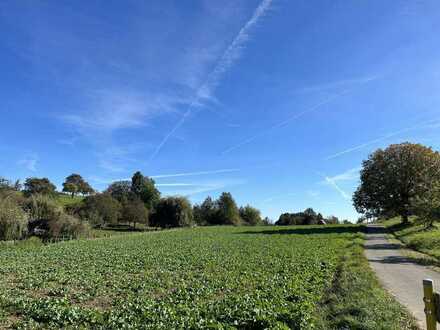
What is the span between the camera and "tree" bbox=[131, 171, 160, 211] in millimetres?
118812

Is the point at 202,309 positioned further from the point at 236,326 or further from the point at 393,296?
the point at 393,296

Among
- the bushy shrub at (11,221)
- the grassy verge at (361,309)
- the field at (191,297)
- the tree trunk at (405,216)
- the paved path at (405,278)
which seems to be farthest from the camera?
the tree trunk at (405,216)

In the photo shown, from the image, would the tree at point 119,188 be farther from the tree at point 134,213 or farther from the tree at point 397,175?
the tree at point 397,175

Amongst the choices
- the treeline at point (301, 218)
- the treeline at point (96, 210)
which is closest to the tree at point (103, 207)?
the treeline at point (96, 210)

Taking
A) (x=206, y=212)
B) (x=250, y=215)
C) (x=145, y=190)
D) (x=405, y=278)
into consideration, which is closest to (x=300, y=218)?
(x=250, y=215)

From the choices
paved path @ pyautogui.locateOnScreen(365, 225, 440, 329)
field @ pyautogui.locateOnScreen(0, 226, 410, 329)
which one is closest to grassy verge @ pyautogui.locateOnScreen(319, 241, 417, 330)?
field @ pyautogui.locateOnScreen(0, 226, 410, 329)

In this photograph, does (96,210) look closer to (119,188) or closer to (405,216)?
(119,188)

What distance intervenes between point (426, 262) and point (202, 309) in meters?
16.6

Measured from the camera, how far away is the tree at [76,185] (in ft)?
467

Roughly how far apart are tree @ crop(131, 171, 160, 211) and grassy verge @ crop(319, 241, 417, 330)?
106m

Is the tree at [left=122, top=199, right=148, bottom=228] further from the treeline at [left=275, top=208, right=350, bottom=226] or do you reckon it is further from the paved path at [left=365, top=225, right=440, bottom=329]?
the paved path at [left=365, top=225, right=440, bottom=329]

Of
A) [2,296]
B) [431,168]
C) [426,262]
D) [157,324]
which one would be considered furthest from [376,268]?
[431,168]

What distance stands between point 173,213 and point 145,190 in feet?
102

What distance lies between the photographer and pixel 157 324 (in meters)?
8.78
